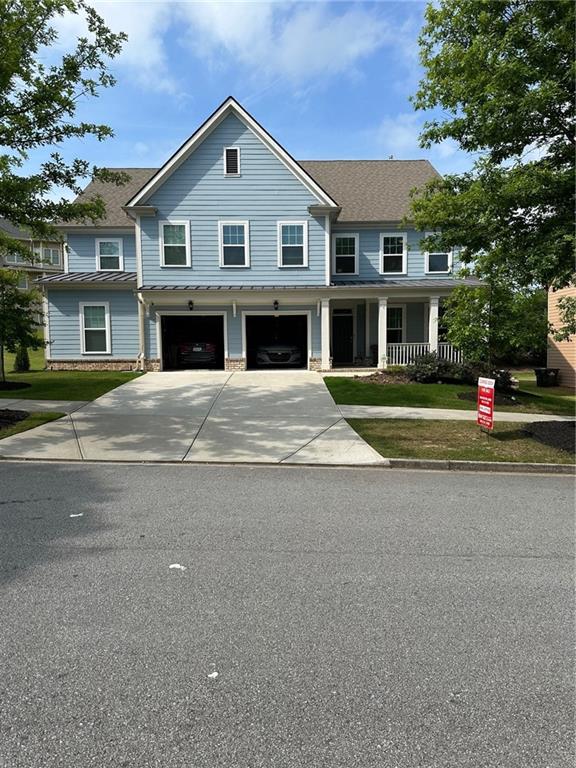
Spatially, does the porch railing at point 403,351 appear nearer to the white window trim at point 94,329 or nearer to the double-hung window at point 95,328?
the white window trim at point 94,329

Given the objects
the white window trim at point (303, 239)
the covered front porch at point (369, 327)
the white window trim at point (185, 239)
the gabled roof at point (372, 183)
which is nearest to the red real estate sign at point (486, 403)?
the covered front porch at point (369, 327)

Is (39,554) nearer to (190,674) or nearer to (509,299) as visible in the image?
(190,674)

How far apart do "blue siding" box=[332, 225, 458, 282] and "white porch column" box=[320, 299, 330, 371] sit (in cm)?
235

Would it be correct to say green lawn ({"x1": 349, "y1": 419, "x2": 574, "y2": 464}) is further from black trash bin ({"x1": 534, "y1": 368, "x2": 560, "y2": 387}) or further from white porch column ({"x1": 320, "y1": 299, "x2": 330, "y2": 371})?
black trash bin ({"x1": 534, "y1": 368, "x2": 560, "y2": 387})

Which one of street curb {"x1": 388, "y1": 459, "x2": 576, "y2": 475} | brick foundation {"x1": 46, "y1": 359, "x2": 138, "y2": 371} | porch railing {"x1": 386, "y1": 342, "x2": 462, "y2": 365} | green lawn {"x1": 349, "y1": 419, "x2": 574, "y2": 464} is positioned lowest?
street curb {"x1": 388, "y1": 459, "x2": 576, "y2": 475}

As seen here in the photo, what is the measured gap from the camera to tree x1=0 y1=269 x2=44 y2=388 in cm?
1061

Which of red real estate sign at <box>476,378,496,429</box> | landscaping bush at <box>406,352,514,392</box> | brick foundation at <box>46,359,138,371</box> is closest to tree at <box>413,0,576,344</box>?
red real estate sign at <box>476,378,496,429</box>

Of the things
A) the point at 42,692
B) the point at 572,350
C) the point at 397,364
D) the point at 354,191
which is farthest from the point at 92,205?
the point at 572,350

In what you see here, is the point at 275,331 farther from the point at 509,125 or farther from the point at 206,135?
the point at 509,125

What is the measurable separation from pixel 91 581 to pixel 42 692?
1234 mm

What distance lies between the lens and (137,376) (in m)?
17.5

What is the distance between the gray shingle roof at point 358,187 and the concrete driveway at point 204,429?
9528 millimetres

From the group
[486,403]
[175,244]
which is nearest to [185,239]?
[175,244]

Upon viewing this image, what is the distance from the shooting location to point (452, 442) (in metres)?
8.99
